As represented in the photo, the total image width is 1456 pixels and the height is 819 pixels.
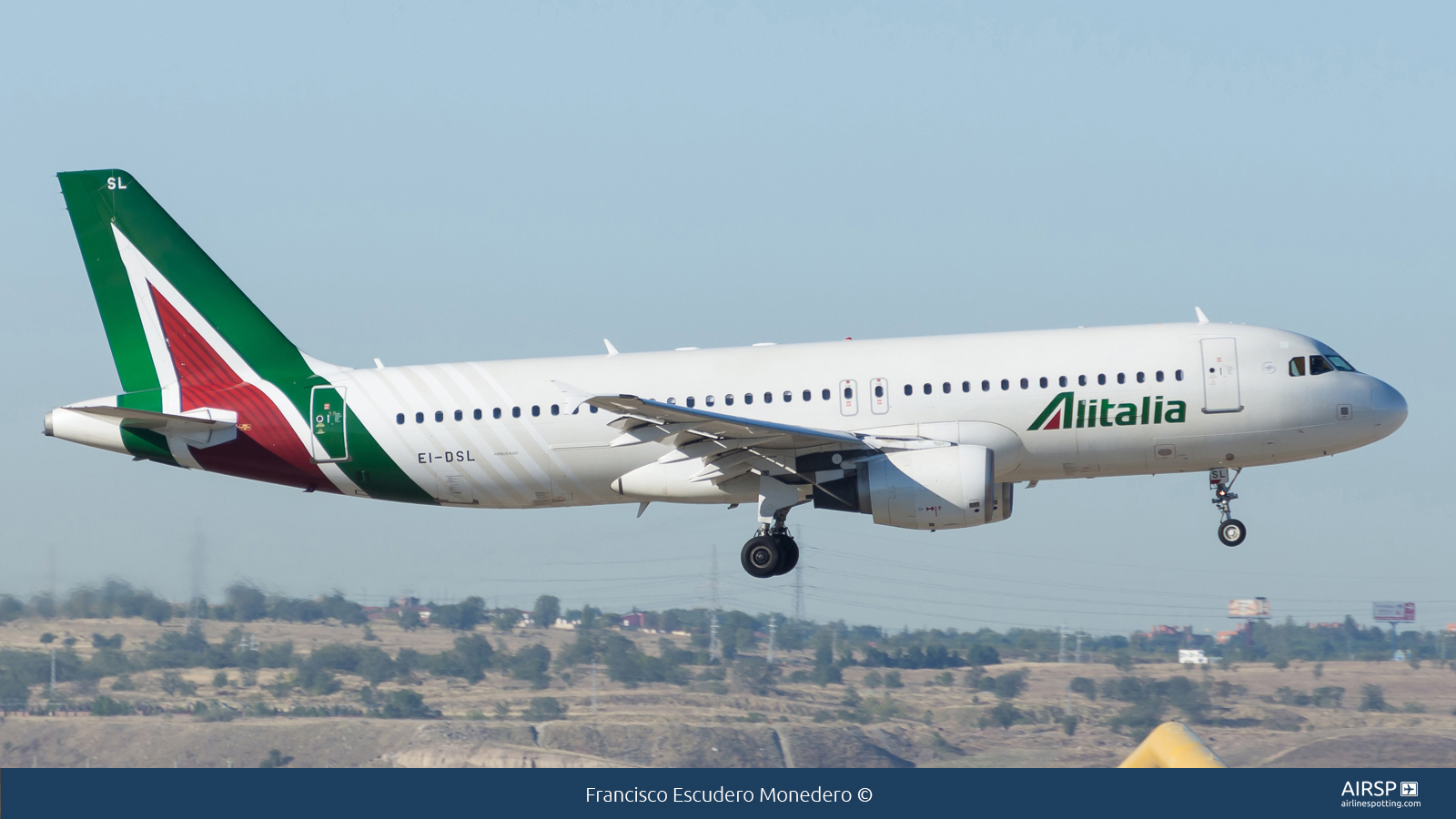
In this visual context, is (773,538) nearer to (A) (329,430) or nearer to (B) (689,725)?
(A) (329,430)

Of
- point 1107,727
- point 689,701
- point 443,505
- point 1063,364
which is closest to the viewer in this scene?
point 1063,364

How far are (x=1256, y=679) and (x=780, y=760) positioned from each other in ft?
63.0

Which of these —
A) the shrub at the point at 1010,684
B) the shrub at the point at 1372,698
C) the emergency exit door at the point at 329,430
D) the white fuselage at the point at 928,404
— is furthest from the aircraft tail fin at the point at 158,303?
the shrub at the point at 1372,698

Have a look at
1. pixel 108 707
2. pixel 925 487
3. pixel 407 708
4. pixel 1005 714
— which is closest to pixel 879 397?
pixel 925 487

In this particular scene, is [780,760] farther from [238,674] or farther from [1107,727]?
[238,674]

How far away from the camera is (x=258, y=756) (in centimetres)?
6119

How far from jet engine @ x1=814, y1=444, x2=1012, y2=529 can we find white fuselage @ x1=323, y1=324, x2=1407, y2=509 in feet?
2.45

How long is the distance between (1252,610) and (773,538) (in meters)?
50.2

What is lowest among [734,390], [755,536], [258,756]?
[258,756]

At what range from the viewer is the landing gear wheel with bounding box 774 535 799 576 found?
1382 inches

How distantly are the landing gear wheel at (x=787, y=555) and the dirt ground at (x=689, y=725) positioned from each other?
74.4 feet

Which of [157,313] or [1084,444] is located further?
[157,313]

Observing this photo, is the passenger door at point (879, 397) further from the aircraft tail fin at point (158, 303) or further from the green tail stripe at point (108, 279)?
the green tail stripe at point (108, 279)

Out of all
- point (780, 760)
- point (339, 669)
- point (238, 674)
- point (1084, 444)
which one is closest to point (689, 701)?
point (780, 760)
